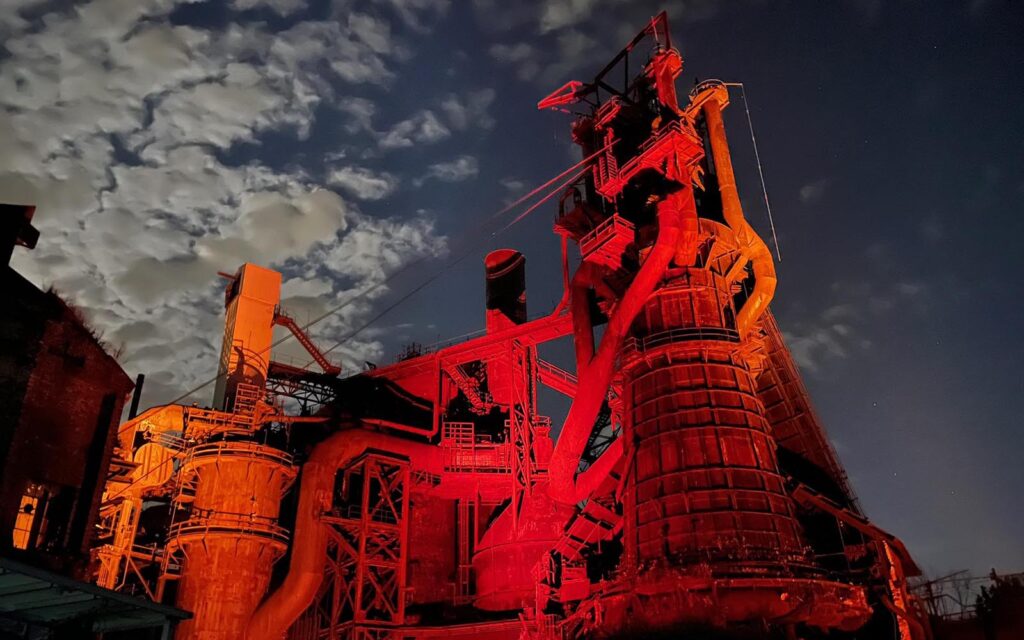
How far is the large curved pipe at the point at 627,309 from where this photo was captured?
26.3 m

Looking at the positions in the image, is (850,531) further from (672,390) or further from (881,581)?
(672,390)

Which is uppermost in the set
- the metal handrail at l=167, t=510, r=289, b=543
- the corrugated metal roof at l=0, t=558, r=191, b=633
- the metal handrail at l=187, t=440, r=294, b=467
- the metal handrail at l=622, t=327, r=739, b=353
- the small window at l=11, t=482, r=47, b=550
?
the metal handrail at l=622, t=327, r=739, b=353

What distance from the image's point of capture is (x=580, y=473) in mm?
32625

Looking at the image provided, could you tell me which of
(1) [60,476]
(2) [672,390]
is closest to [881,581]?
(2) [672,390]

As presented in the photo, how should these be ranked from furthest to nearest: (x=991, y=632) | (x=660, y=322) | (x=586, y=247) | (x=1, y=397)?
(x=586, y=247), (x=660, y=322), (x=991, y=632), (x=1, y=397)

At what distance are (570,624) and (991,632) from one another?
14.1m

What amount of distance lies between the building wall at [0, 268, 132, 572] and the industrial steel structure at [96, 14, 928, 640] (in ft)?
20.5

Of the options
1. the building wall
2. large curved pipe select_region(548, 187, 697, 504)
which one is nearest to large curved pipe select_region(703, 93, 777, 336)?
large curved pipe select_region(548, 187, 697, 504)

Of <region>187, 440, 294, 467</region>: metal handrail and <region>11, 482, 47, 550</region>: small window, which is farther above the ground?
<region>187, 440, 294, 467</region>: metal handrail

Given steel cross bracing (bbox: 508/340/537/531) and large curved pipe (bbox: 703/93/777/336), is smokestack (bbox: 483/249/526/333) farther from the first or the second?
large curved pipe (bbox: 703/93/777/336)

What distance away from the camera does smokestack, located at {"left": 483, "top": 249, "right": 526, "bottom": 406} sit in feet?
153

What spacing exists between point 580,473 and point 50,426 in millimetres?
19715

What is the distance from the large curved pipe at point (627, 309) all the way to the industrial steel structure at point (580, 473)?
0.27 feet

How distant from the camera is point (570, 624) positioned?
27.5 meters
